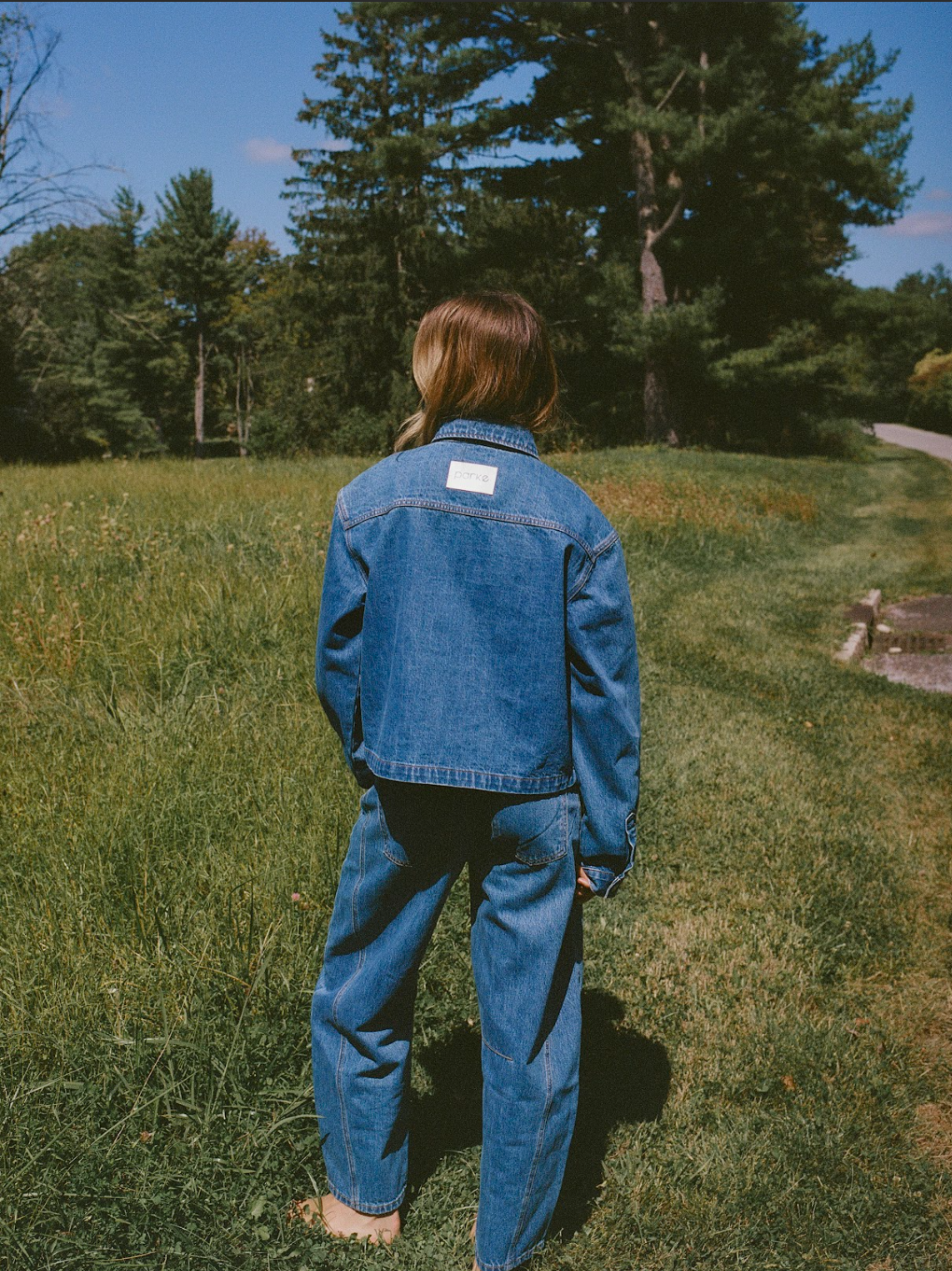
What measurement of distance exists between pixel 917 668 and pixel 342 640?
6.06 metres

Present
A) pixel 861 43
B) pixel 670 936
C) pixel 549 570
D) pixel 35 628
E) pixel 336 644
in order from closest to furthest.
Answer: pixel 549 570
pixel 336 644
pixel 670 936
pixel 35 628
pixel 861 43

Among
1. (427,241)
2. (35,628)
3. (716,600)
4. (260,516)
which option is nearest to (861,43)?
(427,241)

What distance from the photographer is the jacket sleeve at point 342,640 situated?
68.4 inches

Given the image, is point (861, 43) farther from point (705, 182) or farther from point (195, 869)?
point (195, 869)

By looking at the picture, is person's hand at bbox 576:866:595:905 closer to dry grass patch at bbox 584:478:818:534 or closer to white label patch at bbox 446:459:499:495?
white label patch at bbox 446:459:499:495

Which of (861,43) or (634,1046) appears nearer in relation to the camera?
(634,1046)

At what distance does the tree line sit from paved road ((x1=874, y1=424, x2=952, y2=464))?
4673mm

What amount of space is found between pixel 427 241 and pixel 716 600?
73.1ft

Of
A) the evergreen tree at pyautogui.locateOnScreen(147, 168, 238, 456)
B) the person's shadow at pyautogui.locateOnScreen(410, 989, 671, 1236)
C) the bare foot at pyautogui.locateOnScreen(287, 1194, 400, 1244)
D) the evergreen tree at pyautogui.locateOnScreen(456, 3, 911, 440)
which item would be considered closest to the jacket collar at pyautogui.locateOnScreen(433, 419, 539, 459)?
the bare foot at pyautogui.locateOnScreen(287, 1194, 400, 1244)

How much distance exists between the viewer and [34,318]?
22.4 m

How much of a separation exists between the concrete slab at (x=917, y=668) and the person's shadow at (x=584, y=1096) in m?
4.29

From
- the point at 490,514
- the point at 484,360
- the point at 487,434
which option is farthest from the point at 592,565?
the point at 484,360

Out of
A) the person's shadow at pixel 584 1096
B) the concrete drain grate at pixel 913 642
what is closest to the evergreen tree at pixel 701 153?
the concrete drain grate at pixel 913 642

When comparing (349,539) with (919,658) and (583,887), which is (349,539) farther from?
(919,658)
